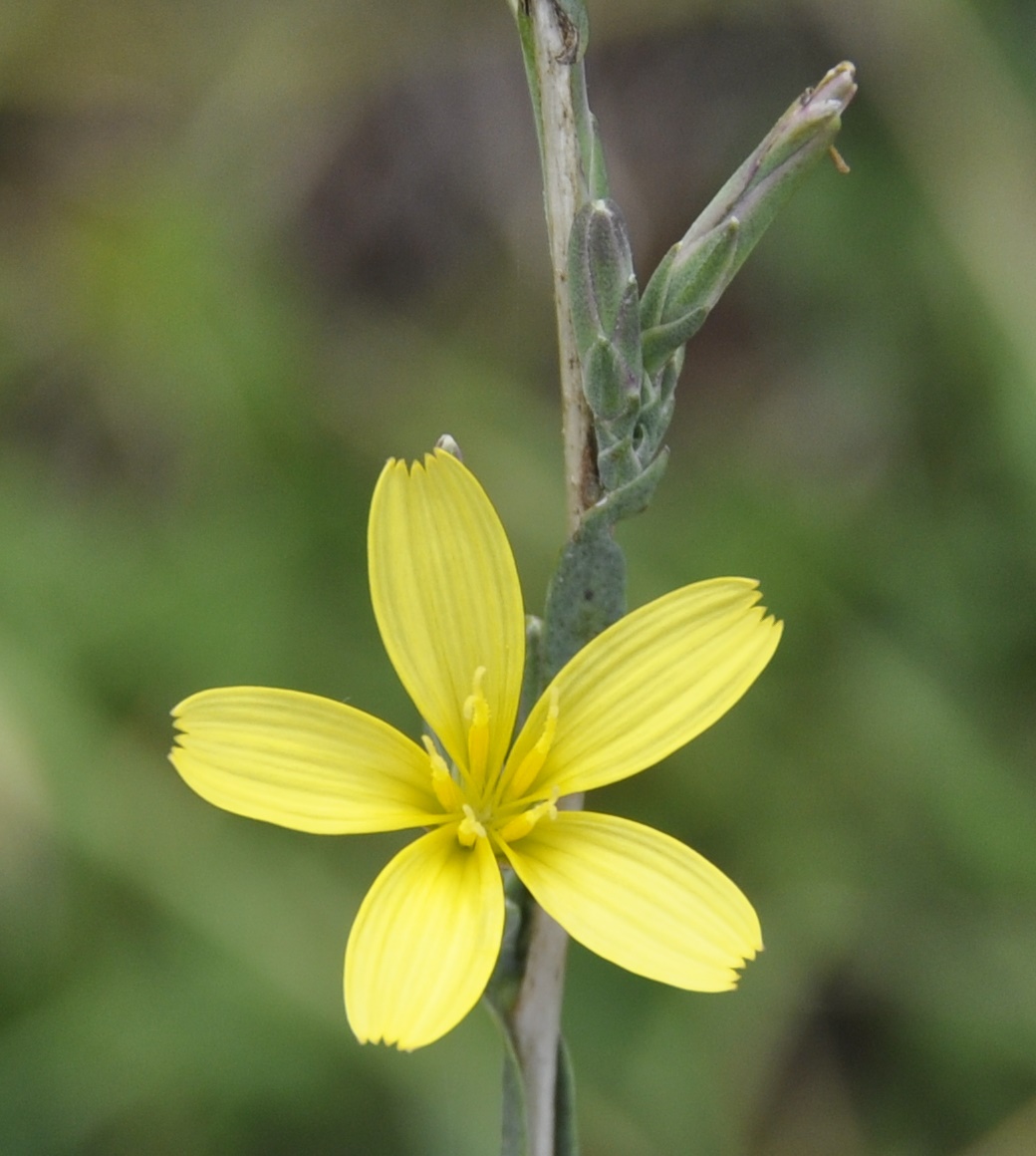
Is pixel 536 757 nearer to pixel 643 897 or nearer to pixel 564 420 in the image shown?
pixel 643 897

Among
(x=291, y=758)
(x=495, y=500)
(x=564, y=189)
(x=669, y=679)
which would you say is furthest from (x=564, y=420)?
(x=495, y=500)

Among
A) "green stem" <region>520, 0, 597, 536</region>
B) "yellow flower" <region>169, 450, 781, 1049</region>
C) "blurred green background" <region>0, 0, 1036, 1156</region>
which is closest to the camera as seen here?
"green stem" <region>520, 0, 597, 536</region>

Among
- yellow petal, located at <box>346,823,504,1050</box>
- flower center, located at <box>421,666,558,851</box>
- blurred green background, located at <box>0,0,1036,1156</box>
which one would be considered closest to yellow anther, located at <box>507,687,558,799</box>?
flower center, located at <box>421,666,558,851</box>

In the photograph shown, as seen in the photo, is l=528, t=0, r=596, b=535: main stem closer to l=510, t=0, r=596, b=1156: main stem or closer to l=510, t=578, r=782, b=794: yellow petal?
l=510, t=0, r=596, b=1156: main stem

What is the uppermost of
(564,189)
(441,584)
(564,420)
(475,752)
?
(564,189)

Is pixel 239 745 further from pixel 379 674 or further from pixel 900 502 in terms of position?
pixel 900 502

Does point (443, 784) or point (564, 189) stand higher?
point (564, 189)

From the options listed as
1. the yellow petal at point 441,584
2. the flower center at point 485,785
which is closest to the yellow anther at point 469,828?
the flower center at point 485,785

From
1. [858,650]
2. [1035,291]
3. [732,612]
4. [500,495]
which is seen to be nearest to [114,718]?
[500,495]
